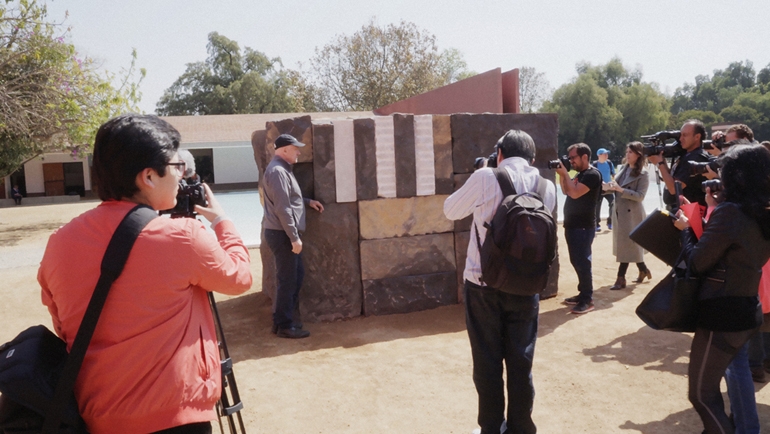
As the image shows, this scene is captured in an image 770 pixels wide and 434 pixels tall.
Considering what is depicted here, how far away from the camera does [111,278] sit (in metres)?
1.51

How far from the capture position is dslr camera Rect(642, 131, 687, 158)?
13.4ft

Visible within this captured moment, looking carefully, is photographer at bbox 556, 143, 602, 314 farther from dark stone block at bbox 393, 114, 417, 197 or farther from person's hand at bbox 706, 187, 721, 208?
person's hand at bbox 706, 187, 721, 208

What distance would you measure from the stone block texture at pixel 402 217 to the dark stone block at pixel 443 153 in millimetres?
155

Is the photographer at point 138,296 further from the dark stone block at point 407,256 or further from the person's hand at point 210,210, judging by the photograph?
the dark stone block at point 407,256

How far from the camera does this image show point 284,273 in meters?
5.14

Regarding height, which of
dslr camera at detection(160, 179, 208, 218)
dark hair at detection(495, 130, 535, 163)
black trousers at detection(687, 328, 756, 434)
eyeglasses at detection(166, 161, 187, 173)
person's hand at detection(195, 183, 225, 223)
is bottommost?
black trousers at detection(687, 328, 756, 434)

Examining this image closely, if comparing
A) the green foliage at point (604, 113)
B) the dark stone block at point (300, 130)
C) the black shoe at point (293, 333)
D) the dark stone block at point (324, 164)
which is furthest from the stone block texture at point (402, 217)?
the green foliage at point (604, 113)

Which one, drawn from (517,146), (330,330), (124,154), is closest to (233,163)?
(330,330)

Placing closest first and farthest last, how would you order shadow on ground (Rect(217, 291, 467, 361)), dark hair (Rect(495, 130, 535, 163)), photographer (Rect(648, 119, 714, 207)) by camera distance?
dark hair (Rect(495, 130, 535, 163)) → photographer (Rect(648, 119, 714, 207)) → shadow on ground (Rect(217, 291, 467, 361))

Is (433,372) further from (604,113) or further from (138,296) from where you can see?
(604,113)

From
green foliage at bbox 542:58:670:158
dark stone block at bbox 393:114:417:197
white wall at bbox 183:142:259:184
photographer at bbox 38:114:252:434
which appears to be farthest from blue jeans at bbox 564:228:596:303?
green foliage at bbox 542:58:670:158

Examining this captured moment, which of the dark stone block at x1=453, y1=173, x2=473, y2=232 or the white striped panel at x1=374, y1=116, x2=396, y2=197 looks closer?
the white striped panel at x1=374, y1=116, x2=396, y2=197

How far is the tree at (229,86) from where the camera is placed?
3950 cm

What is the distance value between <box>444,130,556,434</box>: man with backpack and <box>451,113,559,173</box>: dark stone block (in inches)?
117
